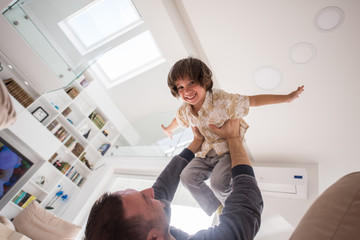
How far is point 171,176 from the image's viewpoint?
3.26 ft

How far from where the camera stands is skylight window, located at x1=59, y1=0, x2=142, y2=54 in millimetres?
2068

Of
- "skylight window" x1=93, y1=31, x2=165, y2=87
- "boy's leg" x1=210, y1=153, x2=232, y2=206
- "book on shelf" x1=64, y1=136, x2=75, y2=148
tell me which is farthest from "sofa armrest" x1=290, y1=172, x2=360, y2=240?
"book on shelf" x1=64, y1=136, x2=75, y2=148

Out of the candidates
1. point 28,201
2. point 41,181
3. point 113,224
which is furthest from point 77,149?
point 113,224

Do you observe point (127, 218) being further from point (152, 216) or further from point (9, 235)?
point (9, 235)

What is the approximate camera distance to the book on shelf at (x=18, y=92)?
105 inches

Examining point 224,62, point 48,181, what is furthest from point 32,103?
point 224,62

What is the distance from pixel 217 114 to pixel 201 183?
1.53 feet

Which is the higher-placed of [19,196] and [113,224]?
[113,224]

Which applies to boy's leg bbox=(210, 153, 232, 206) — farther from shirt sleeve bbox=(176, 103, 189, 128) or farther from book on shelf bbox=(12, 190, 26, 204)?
book on shelf bbox=(12, 190, 26, 204)

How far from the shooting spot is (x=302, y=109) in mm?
1693

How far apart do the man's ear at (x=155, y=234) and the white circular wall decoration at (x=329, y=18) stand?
1822 mm

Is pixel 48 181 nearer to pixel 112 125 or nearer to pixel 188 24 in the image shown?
pixel 112 125

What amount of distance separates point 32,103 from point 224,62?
10.1 feet

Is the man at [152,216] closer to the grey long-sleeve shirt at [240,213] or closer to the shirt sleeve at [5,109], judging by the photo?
the grey long-sleeve shirt at [240,213]
